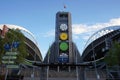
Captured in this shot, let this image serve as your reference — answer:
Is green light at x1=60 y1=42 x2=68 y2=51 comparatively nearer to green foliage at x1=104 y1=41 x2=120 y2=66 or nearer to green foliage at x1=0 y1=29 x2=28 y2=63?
green foliage at x1=104 y1=41 x2=120 y2=66

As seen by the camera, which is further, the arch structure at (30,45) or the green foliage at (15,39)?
the arch structure at (30,45)

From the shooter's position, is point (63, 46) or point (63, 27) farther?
point (63, 27)

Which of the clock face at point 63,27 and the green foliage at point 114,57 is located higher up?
the clock face at point 63,27

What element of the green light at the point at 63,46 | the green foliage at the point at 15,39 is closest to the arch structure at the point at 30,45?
the green light at the point at 63,46

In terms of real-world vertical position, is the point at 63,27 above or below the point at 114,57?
above

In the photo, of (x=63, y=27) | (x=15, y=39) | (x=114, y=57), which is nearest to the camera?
(x=15, y=39)

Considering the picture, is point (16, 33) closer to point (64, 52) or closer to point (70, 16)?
point (64, 52)

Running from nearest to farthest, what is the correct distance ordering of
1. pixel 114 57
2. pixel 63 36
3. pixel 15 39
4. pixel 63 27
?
1. pixel 15 39
2. pixel 114 57
3. pixel 63 36
4. pixel 63 27

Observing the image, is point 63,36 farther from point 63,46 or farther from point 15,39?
point 15,39

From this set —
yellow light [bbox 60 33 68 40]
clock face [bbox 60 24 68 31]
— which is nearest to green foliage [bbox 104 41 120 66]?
yellow light [bbox 60 33 68 40]

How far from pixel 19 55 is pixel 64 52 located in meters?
44.3

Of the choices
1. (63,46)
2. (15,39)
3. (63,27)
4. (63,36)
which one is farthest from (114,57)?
(63,27)

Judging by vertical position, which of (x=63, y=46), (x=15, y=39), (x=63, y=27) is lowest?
(x=15, y=39)

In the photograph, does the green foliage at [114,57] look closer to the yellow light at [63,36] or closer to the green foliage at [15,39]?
the green foliage at [15,39]
